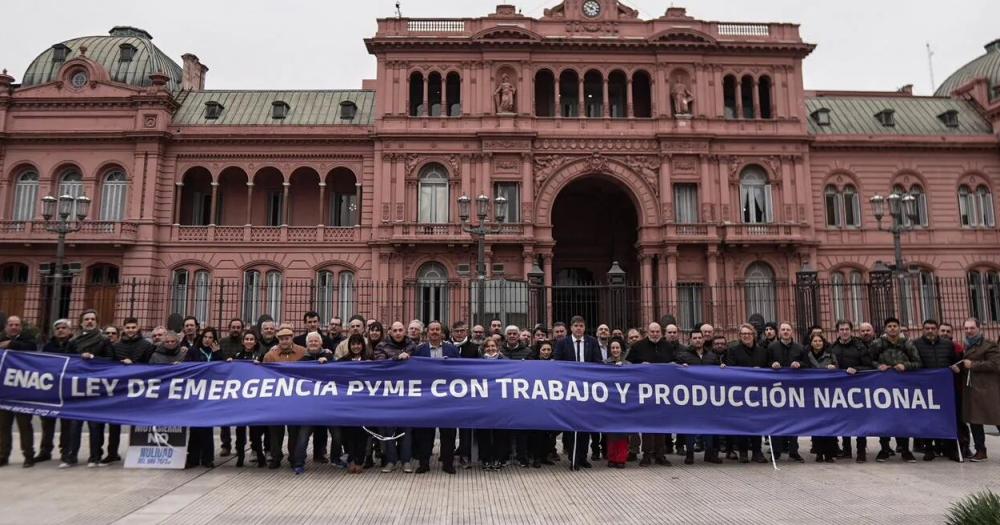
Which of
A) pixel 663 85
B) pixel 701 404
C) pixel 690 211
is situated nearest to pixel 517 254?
pixel 690 211

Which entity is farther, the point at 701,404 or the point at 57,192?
the point at 57,192

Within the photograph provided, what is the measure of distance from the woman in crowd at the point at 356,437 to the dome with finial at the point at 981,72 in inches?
1591

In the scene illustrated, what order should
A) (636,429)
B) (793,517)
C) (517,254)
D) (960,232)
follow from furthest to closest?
1. (960,232)
2. (517,254)
3. (636,429)
4. (793,517)

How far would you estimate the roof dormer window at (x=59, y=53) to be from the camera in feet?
107

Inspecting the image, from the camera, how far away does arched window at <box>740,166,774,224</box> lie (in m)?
30.7

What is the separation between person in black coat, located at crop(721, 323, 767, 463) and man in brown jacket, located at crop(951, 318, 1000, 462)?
310 centimetres

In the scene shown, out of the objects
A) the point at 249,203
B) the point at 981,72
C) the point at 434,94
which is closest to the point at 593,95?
the point at 434,94

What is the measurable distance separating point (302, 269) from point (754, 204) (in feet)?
75.0

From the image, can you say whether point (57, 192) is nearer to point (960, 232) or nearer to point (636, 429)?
point (636, 429)

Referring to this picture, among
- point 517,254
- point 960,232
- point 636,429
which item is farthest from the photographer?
point 960,232

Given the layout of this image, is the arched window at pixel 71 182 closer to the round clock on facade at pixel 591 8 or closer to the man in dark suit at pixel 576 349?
the round clock on facade at pixel 591 8

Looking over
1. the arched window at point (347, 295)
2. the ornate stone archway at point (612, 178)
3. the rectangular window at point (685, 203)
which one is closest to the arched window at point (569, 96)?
the ornate stone archway at point (612, 178)

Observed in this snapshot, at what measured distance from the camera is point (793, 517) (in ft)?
22.9

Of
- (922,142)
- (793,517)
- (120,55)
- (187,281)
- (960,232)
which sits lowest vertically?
(793,517)
